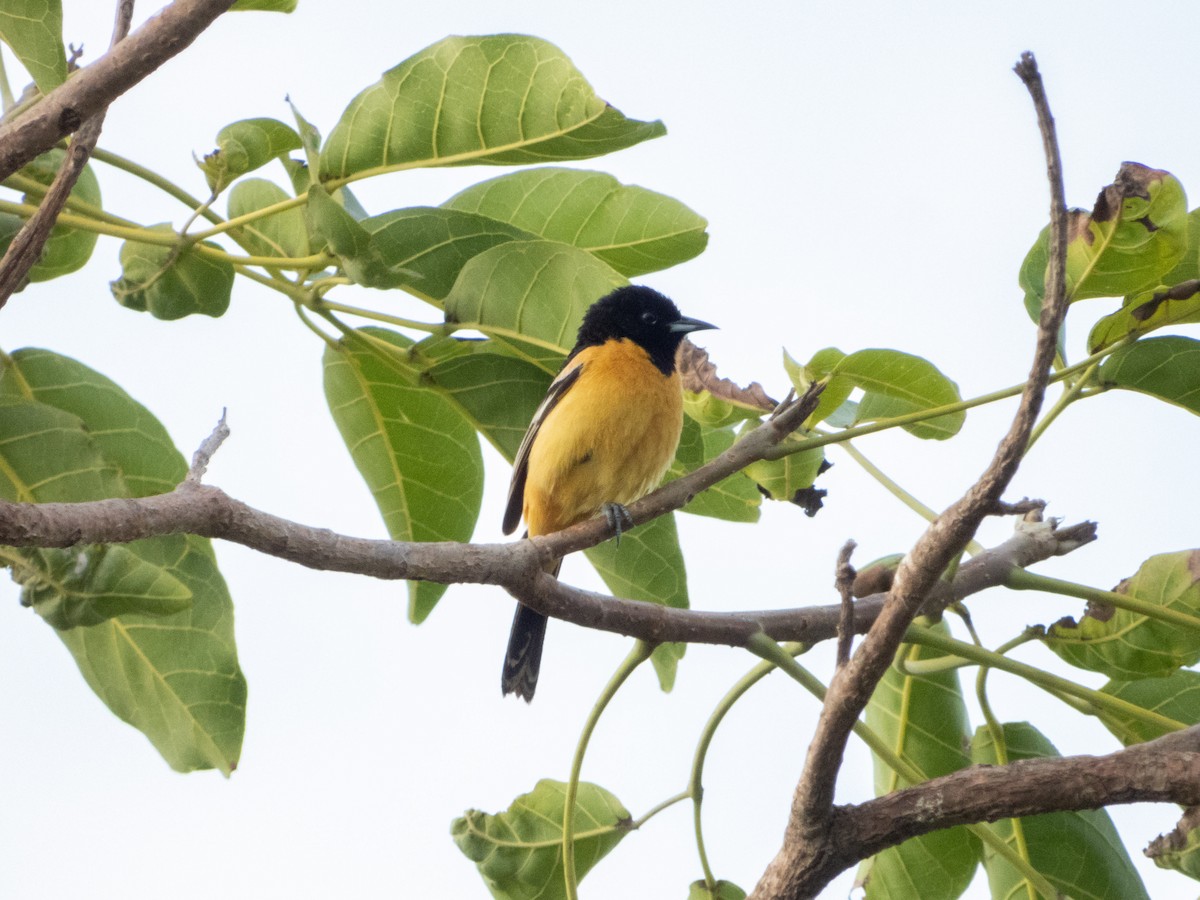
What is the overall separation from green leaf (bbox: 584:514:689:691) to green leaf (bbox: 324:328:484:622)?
40 cm

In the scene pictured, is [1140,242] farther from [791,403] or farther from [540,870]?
[540,870]

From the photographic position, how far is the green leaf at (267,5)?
3.00 meters

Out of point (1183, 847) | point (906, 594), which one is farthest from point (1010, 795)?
point (1183, 847)

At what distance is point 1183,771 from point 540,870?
1.62 m

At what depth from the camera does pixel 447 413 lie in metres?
3.26

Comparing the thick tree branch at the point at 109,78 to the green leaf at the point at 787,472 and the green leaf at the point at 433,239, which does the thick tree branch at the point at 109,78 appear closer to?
the green leaf at the point at 433,239

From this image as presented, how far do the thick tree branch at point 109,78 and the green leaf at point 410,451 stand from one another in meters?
1.10

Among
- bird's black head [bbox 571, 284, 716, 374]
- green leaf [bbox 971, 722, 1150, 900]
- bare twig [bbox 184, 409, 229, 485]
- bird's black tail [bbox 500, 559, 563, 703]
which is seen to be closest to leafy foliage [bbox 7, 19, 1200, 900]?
green leaf [bbox 971, 722, 1150, 900]

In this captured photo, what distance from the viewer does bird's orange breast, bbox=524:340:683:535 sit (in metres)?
4.09

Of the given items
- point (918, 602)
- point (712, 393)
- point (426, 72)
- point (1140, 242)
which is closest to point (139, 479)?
point (426, 72)

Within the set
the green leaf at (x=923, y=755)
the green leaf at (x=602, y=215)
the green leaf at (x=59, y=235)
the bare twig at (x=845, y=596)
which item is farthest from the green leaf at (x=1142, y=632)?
the green leaf at (x=59, y=235)

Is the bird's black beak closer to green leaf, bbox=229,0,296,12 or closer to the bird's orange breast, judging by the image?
the bird's orange breast

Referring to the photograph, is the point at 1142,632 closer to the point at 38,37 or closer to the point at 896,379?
the point at 896,379

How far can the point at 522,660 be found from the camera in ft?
13.9
